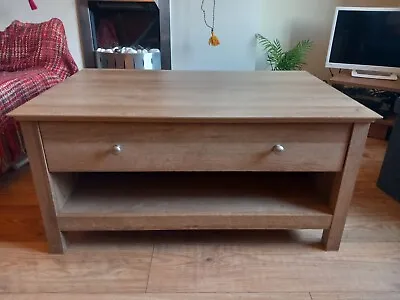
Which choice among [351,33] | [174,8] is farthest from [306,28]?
[174,8]

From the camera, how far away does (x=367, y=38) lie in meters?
2.15

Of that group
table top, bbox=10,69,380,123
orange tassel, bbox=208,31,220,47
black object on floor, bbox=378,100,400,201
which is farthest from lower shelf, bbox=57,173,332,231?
orange tassel, bbox=208,31,220,47

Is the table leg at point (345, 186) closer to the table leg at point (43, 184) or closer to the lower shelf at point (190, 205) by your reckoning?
the lower shelf at point (190, 205)

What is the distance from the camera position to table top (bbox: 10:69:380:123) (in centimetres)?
91

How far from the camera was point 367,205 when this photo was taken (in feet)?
4.64

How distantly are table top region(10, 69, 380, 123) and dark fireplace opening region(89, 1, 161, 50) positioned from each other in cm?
134

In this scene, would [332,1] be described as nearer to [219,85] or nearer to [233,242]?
[219,85]

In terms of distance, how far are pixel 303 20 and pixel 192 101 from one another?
1.92 metres

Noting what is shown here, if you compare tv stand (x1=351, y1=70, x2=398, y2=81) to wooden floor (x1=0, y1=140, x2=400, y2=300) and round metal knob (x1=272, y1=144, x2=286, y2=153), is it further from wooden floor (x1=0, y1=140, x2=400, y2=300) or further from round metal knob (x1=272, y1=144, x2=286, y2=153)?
round metal knob (x1=272, y1=144, x2=286, y2=153)

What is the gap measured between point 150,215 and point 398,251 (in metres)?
0.87

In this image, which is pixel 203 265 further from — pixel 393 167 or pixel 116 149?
pixel 393 167

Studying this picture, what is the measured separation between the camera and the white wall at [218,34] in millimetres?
2369

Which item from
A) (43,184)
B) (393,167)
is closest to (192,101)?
(43,184)

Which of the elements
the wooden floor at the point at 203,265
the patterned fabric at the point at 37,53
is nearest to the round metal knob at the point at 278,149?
the wooden floor at the point at 203,265
